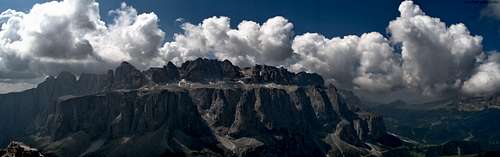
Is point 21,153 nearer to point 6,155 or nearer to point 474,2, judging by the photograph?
point 6,155

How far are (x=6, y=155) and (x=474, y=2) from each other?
309 ft

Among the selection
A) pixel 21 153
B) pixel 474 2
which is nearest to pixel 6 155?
pixel 21 153

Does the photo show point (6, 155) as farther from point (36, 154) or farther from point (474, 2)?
point (474, 2)

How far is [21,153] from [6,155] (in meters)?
4.55

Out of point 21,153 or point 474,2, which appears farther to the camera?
point 21,153

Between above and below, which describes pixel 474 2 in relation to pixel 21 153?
above

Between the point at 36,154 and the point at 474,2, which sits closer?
the point at 474,2

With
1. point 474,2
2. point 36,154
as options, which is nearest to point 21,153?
point 36,154

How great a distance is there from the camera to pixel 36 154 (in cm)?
11512

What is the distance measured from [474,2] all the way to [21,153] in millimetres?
89924

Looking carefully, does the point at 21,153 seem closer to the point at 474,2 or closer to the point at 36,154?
the point at 36,154

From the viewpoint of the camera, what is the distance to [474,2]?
10206cm

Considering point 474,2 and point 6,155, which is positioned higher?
point 474,2
